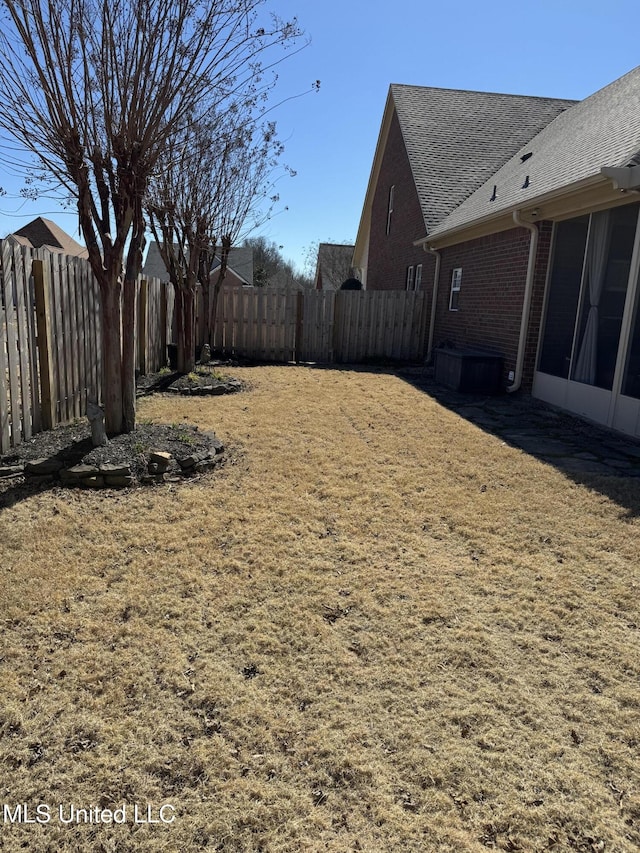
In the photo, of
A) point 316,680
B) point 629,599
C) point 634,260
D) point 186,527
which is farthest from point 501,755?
point 634,260

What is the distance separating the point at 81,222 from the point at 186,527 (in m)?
2.76

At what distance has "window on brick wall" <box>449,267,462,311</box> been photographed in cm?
1212

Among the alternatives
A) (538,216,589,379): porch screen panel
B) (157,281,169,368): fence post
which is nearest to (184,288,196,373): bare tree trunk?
(157,281,169,368): fence post

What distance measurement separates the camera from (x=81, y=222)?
472cm

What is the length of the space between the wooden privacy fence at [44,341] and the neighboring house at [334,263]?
34881 millimetres

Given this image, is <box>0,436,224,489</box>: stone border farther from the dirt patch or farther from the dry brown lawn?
the dirt patch

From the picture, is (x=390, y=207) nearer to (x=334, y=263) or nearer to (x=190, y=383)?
(x=190, y=383)

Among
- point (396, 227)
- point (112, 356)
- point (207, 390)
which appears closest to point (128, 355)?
point (112, 356)

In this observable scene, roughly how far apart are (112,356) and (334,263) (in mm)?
36961

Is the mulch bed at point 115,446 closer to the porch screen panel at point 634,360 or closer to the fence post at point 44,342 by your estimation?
the fence post at point 44,342

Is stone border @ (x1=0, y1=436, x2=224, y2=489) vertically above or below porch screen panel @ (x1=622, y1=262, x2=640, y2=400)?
below

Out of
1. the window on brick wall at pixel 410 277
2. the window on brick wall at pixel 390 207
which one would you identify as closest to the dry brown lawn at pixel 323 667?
the window on brick wall at pixel 410 277

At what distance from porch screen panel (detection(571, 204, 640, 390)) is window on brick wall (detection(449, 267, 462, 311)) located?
15.6 feet

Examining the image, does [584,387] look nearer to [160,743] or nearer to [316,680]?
[316,680]
